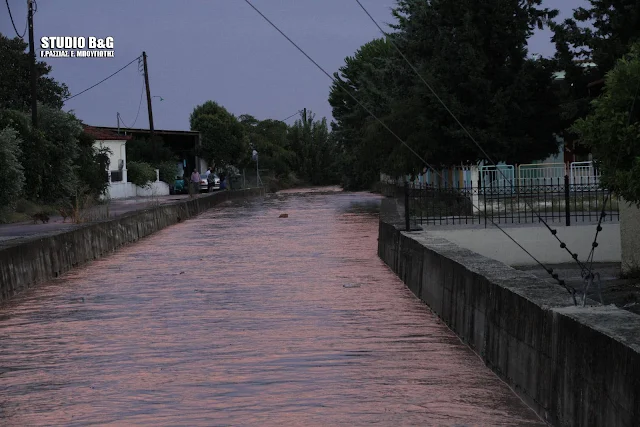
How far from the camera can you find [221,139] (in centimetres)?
10650

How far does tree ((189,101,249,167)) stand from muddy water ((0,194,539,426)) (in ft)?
265

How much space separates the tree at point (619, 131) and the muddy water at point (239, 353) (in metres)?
3.24

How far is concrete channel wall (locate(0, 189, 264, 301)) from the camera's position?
63.4ft

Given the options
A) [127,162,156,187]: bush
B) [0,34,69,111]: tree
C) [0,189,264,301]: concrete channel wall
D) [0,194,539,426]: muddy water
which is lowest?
[0,194,539,426]: muddy water

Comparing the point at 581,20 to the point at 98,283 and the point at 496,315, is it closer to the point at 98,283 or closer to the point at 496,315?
the point at 98,283

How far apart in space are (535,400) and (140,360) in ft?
16.2

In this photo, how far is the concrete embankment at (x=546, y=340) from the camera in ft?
23.7

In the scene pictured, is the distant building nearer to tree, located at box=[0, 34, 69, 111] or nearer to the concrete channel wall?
tree, located at box=[0, 34, 69, 111]

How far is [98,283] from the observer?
22.1 metres

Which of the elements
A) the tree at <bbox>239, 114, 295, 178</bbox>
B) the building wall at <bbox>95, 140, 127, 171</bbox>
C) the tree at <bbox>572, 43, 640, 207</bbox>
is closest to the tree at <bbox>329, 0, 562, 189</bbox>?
the tree at <bbox>572, 43, 640, 207</bbox>

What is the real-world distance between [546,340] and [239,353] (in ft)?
16.4

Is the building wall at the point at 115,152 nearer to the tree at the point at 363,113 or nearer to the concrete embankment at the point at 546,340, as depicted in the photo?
the tree at the point at 363,113

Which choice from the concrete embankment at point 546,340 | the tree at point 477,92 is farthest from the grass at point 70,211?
the concrete embankment at point 546,340

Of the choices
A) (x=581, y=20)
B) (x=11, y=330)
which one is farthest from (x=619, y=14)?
(x=11, y=330)
